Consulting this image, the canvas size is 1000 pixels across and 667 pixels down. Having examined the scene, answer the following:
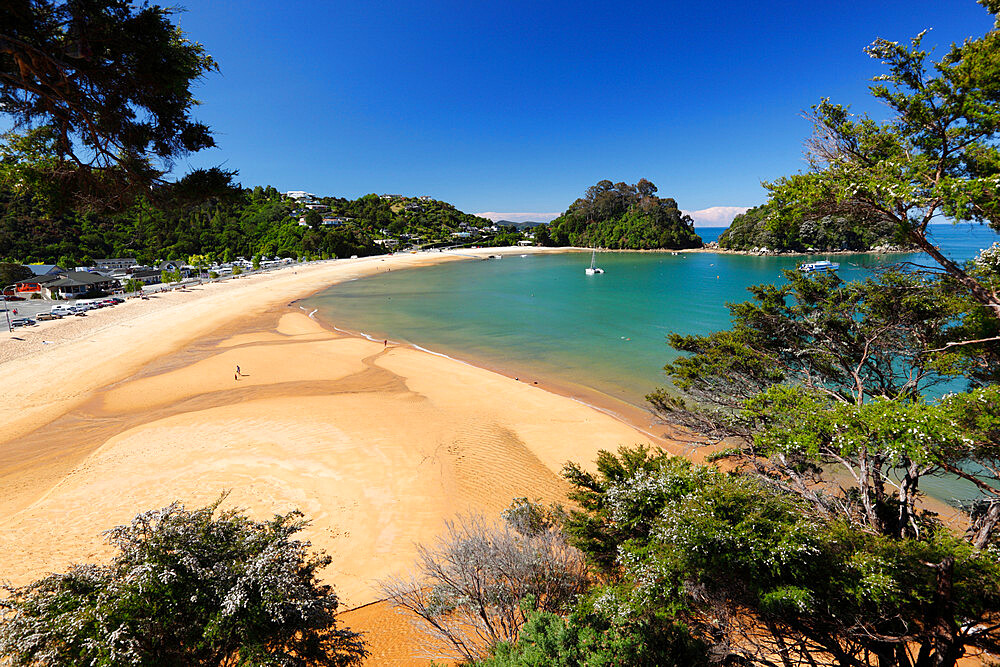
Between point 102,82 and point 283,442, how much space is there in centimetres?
1171

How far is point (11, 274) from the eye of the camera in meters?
42.8

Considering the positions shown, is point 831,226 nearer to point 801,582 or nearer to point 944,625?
point 801,582

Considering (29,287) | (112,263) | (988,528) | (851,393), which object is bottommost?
(988,528)

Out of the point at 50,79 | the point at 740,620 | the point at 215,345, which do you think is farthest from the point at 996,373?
the point at 215,345

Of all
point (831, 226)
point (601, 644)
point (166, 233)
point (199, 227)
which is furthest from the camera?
point (199, 227)

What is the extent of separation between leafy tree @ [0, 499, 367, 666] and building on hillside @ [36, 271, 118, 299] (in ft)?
180

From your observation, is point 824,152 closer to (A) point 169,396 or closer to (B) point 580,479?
(B) point 580,479

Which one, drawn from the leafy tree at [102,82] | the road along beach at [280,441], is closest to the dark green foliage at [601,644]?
the road along beach at [280,441]

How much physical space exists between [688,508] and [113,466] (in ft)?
53.6

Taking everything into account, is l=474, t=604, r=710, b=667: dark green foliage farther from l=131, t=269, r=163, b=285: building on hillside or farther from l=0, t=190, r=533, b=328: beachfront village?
l=131, t=269, r=163, b=285: building on hillside

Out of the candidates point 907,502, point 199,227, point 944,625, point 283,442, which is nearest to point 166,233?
point 199,227

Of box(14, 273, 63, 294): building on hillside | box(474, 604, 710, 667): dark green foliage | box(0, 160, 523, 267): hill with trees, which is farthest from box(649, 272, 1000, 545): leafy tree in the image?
box(14, 273, 63, 294): building on hillside

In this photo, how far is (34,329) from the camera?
92.0 ft

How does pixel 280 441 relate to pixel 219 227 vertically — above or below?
below
